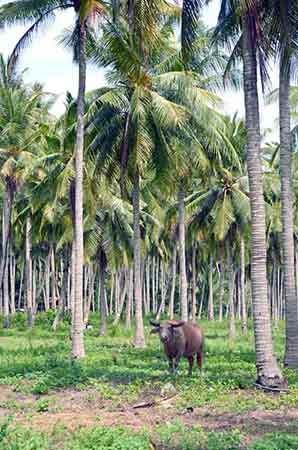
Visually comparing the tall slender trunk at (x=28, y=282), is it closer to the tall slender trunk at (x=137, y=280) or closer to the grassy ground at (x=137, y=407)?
the tall slender trunk at (x=137, y=280)

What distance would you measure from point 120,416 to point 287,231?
776cm

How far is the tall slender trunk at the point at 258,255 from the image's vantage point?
13742 mm

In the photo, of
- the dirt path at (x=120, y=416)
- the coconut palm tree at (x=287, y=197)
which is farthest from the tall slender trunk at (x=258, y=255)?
the coconut palm tree at (x=287, y=197)

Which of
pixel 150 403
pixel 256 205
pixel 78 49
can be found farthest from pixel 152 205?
pixel 150 403

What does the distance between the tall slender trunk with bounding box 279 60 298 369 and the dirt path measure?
5.23 metres

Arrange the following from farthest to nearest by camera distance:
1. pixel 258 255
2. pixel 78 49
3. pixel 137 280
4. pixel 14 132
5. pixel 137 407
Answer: pixel 14 132, pixel 137 280, pixel 78 49, pixel 258 255, pixel 137 407

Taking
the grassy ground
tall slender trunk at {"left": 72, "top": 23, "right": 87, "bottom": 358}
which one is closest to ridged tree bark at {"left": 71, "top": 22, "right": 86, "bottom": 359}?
tall slender trunk at {"left": 72, "top": 23, "right": 87, "bottom": 358}

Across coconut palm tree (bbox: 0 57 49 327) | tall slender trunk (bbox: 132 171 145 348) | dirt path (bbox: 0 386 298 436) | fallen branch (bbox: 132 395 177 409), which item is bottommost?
dirt path (bbox: 0 386 298 436)

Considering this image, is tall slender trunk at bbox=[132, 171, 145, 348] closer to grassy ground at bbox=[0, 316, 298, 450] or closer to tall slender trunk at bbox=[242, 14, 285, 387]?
grassy ground at bbox=[0, 316, 298, 450]

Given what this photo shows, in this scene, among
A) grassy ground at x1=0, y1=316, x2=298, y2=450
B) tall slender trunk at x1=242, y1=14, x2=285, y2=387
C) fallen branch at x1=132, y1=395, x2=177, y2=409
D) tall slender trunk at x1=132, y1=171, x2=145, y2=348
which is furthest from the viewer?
tall slender trunk at x1=132, y1=171, x2=145, y2=348

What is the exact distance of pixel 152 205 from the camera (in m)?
Result: 33.0

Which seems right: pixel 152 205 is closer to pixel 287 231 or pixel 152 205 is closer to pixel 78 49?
pixel 78 49

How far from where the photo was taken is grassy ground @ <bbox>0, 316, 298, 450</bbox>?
901 centimetres

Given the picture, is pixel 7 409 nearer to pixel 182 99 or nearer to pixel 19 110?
pixel 182 99
